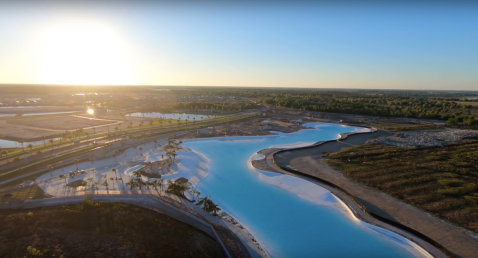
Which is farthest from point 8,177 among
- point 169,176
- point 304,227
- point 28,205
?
point 304,227

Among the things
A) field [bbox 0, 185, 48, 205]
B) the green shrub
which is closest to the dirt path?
the green shrub

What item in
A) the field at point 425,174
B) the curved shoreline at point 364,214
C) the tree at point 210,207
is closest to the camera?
the curved shoreline at point 364,214

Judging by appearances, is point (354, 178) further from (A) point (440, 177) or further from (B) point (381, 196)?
(A) point (440, 177)

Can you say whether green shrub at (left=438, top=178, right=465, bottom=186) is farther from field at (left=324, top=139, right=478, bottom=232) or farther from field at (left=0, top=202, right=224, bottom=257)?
field at (left=0, top=202, right=224, bottom=257)

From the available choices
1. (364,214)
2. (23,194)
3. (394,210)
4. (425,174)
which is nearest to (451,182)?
(425,174)

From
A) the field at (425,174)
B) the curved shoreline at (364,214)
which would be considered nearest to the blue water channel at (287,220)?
the curved shoreline at (364,214)

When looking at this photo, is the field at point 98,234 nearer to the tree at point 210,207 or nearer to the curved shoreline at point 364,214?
the tree at point 210,207
